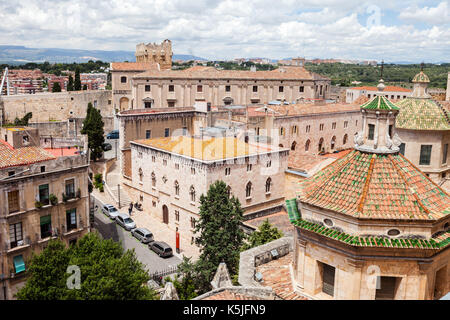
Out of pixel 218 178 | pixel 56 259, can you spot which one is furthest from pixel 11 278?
pixel 218 178

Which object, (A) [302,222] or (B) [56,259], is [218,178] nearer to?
(B) [56,259]

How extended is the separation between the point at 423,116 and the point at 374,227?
15.6 m

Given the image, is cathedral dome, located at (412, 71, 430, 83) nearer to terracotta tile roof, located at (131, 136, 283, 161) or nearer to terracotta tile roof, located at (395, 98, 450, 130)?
terracotta tile roof, located at (395, 98, 450, 130)

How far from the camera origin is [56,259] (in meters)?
19.6

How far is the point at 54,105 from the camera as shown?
230ft

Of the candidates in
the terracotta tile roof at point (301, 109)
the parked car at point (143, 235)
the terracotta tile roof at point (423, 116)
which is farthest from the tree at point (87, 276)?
the terracotta tile roof at point (301, 109)

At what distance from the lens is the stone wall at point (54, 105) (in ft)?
213

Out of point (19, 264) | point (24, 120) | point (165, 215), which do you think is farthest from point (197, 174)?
point (24, 120)

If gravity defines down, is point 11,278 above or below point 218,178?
below

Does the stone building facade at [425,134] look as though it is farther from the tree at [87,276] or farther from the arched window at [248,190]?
the tree at [87,276]

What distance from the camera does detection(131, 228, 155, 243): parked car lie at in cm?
3472

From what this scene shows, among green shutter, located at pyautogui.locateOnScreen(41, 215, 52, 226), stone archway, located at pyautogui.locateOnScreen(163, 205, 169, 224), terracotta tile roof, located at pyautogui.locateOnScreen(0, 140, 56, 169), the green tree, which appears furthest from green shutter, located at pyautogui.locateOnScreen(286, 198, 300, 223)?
the green tree

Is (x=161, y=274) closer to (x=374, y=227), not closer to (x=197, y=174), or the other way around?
(x=197, y=174)
